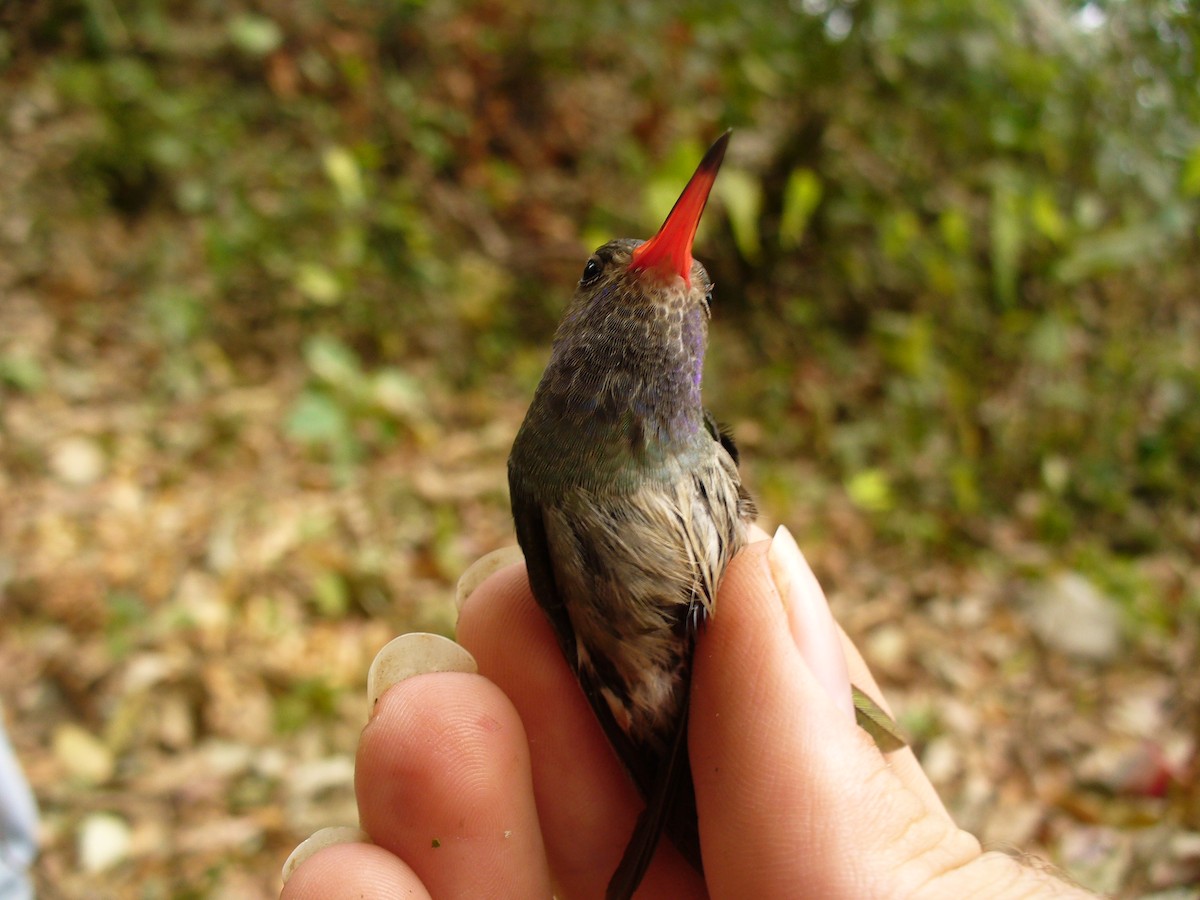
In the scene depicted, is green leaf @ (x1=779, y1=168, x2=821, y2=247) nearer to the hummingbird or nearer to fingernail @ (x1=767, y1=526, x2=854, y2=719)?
the hummingbird

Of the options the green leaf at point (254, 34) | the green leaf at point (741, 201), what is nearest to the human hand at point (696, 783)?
the green leaf at point (741, 201)

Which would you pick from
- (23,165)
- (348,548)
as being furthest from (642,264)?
(23,165)

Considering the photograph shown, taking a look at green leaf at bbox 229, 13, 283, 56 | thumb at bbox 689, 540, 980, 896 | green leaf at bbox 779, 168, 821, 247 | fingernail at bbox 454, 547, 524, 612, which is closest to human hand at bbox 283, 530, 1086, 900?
thumb at bbox 689, 540, 980, 896

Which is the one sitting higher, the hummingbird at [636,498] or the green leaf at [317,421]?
the hummingbird at [636,498]

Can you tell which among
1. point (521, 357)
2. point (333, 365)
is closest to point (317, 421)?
point (333, 365)

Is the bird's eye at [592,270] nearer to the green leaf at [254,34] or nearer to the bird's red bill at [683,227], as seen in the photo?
the bird's red bill at [683,227]

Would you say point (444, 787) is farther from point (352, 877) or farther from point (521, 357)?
point (521, 357)

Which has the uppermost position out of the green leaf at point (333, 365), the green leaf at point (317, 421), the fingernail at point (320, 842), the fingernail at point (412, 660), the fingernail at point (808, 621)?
the fingernail at point (808, 621)
